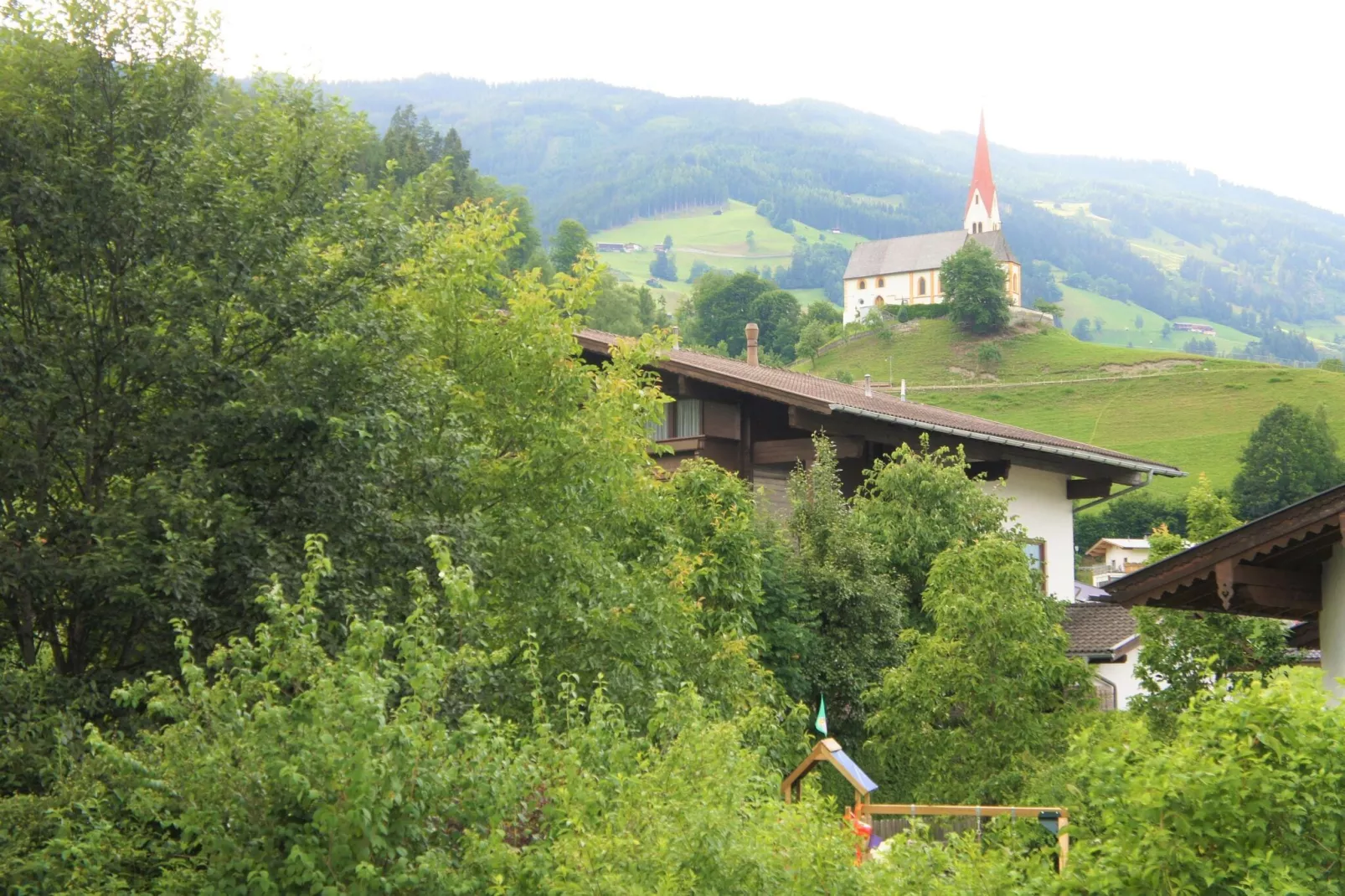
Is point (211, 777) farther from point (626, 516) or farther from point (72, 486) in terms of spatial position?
point (626, 516)

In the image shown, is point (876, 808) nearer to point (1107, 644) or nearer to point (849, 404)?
point (849, 404)

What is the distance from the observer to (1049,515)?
28.6 metres

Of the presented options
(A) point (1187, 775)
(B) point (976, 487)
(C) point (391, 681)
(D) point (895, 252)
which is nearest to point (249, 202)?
(C) point (391, 681)

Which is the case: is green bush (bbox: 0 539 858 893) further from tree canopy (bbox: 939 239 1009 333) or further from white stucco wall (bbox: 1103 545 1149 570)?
tree canopy (bbox: 939 239 1009 333)

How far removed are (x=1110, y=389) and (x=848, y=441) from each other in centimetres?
8140

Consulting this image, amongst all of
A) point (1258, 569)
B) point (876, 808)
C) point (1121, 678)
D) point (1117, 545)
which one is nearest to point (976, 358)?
point (1117, 545)

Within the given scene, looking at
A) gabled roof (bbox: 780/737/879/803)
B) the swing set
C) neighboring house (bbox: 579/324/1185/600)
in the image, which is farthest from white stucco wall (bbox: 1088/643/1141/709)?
the swing set

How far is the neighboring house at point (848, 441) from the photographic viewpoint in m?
25.2

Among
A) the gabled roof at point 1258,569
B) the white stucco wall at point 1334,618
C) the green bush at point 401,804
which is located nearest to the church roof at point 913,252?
the gabled roof at point 1258,569

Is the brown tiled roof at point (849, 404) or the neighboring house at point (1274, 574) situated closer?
the neighboring house at point (1274, 574)

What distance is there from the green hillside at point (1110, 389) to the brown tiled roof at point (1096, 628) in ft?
172

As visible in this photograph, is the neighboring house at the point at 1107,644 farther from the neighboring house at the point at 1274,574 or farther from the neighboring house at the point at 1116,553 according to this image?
the neighboring house at the point at 1116,553

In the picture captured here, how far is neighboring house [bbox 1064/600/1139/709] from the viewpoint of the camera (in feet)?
92.9

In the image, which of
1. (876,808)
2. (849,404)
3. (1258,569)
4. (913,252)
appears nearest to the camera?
(1258,569)
